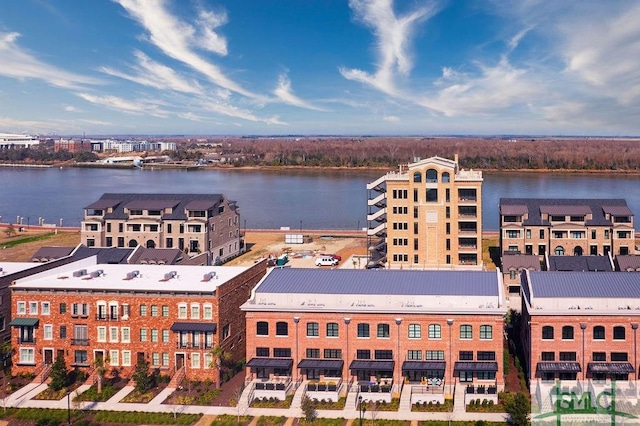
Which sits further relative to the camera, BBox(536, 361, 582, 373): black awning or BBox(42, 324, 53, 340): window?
BBox(42, 324, 53, 340): window

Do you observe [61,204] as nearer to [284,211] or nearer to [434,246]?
[284,211]

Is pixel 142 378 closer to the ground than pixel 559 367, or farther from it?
closer to the ground

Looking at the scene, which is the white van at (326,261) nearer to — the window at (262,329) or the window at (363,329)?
the window at (262,329)

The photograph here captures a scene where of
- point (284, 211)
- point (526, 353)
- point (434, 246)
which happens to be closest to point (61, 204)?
point (284, 211)

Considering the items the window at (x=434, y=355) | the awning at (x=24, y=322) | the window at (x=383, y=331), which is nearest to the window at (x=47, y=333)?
the awning at (x=24, y=322)

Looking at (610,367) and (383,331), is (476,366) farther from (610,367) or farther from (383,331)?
(610,367)

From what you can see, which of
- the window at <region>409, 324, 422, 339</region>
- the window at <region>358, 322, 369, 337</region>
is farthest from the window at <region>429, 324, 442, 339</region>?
the window at <region>358, 322, 369, 337</region>

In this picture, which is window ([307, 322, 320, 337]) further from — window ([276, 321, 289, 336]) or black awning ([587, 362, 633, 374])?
black awning ([587, 362, 633, 374])

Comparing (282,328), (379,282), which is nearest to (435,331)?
(379,282)
